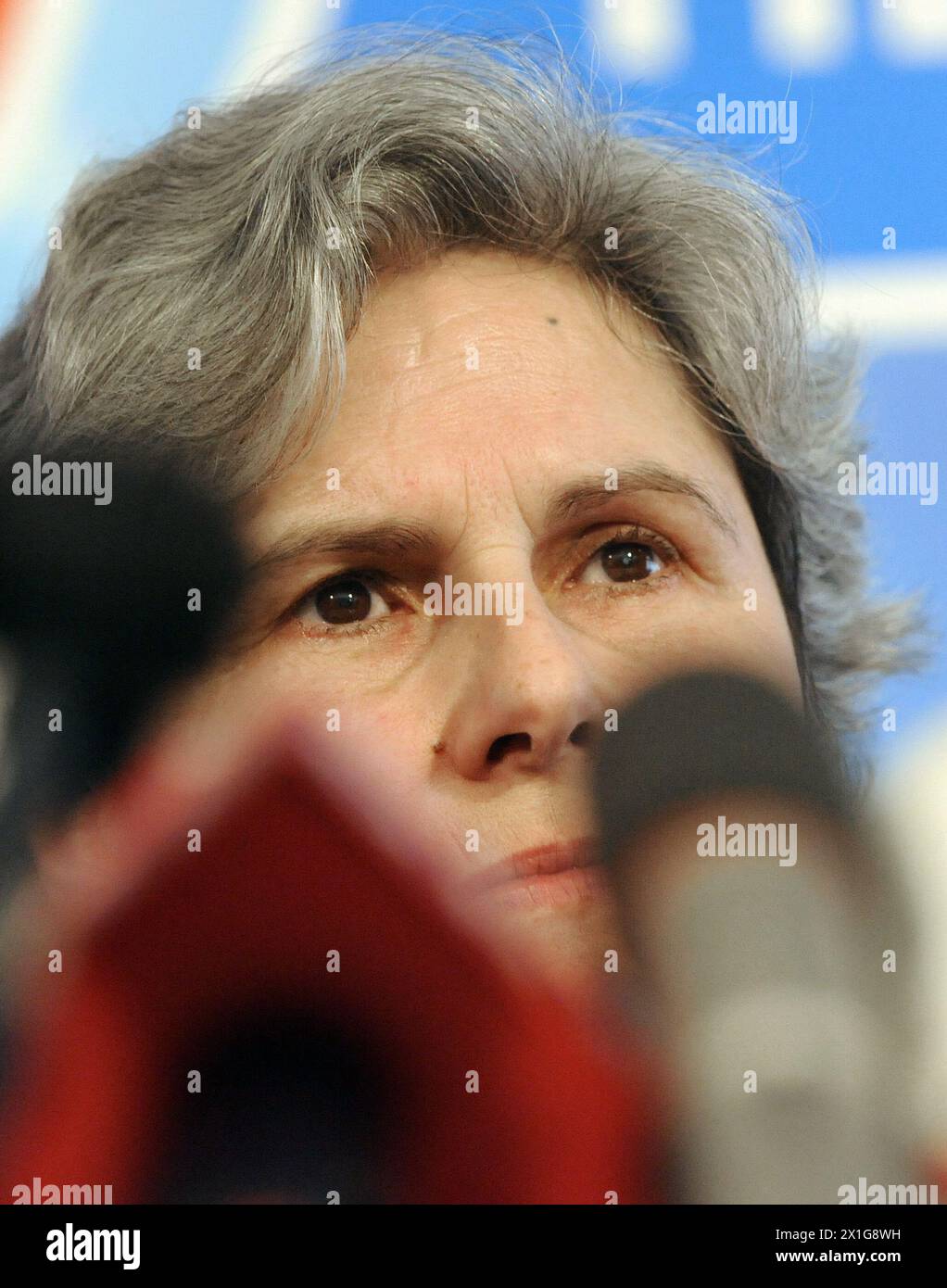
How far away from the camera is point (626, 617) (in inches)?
58.9

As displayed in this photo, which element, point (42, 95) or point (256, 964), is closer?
point (256, 964)

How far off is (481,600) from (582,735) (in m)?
0.17

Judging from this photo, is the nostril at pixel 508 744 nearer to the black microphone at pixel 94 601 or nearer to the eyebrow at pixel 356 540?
the eyebrow at pixel 356 540

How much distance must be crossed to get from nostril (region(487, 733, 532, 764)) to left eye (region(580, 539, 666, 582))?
180 millimetres

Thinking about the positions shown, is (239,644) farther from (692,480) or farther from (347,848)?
(692,480)

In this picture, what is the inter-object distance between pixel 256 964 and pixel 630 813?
1.32 feet

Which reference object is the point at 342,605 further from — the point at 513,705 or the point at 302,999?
the point at 302,999

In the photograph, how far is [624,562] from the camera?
4.92 ft

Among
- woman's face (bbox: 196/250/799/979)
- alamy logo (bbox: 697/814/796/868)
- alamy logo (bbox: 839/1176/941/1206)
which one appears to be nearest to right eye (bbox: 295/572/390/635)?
woman's face (bbox: 196/250/799/979)

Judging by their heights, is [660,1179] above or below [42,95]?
below

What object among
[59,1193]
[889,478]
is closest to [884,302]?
[889,478]

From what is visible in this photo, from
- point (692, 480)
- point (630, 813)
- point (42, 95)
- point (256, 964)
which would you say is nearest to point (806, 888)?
point (630, 813)

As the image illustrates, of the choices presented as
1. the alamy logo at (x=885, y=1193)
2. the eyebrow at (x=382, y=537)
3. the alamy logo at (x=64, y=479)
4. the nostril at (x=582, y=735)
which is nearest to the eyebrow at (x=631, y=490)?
the eyebrow at (x=382, y=537)

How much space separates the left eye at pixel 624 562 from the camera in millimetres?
1494
